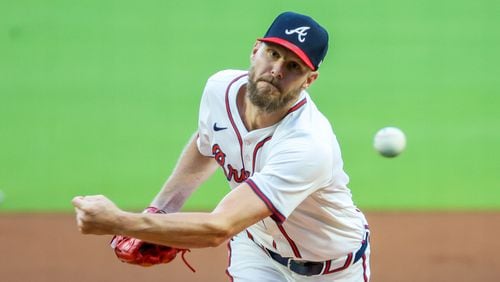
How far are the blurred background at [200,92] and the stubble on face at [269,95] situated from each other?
3.99 m

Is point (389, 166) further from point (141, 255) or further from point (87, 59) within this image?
point (141, 255)

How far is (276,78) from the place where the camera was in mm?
3049

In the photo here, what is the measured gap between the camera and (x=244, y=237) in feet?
12.1

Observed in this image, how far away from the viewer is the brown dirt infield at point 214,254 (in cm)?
581

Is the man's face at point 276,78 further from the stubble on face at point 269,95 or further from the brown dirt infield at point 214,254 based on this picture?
the brown dirt infield at point 214,254

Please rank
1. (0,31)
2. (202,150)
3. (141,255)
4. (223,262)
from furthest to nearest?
(0,31), (223,262), (202,150), (141,255)

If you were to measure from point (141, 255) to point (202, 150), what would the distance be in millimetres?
566

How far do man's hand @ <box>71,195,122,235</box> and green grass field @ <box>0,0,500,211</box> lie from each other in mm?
4719

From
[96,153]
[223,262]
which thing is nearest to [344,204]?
[223,262]

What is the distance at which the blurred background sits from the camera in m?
7.39

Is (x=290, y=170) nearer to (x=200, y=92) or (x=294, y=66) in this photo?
(x=294, y=66)

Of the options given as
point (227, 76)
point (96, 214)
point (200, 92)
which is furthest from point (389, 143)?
point (96, 214)

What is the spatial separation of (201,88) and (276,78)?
189 inches

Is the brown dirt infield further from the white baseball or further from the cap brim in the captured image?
the cap brim
